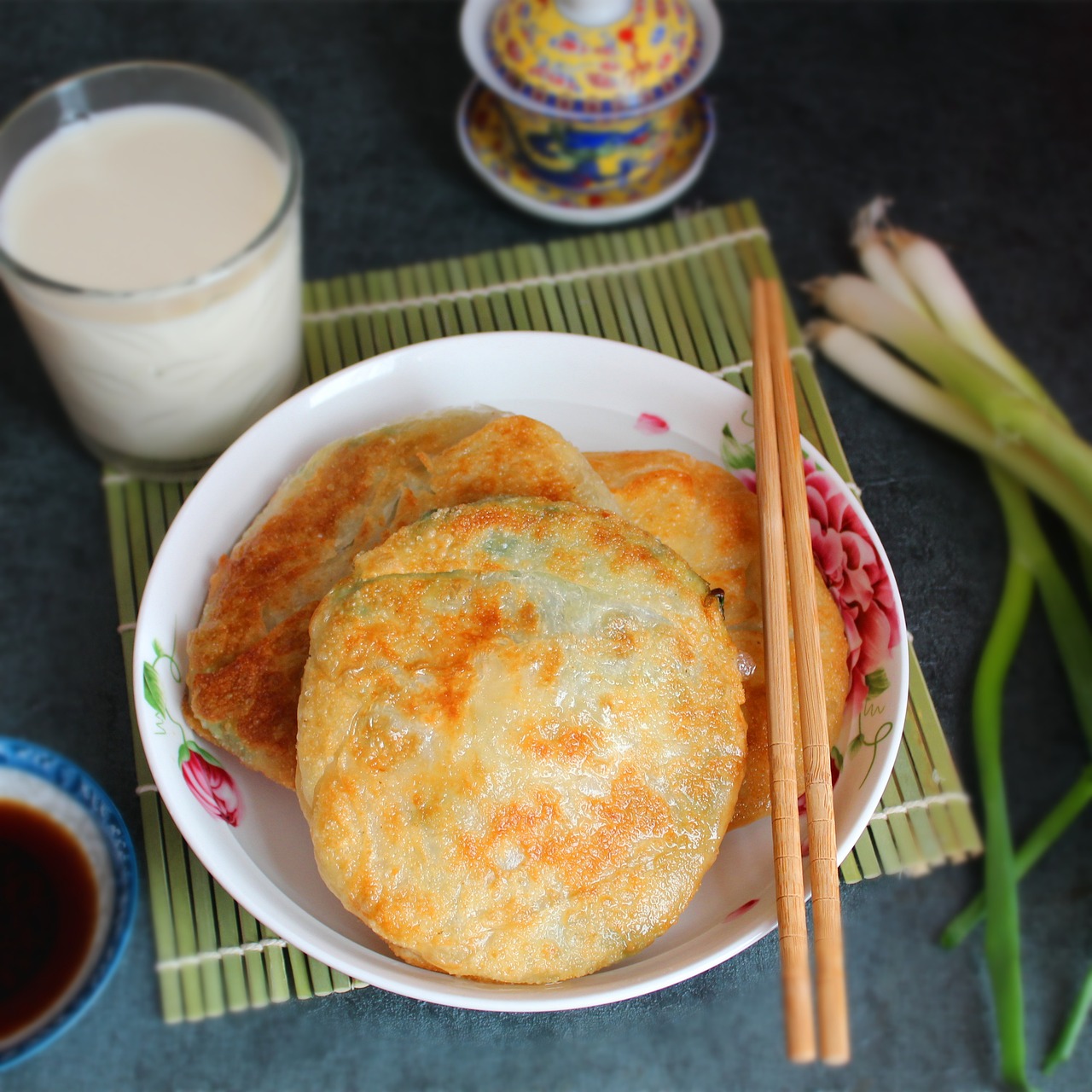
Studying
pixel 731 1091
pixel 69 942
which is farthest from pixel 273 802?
pixel 731 1091

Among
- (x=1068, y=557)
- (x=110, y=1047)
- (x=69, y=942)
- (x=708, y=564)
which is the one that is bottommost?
(x=110, y=1047)

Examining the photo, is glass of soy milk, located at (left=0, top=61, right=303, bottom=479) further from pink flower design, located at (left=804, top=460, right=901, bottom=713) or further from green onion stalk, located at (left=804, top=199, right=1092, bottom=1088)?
green onion stalk, located at (left=804, top=199, right=1092, bottom=1088)

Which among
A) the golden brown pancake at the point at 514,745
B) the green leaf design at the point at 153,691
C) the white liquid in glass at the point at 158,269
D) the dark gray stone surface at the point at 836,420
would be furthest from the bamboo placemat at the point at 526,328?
the golden brown pancake at the point at 514,745

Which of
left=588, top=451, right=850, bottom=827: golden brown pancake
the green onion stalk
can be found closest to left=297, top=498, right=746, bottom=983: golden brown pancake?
left=588, top=451, right=850, bottom=827: golden brown pancake

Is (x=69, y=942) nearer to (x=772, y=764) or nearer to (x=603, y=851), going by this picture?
(x=603, y=851)

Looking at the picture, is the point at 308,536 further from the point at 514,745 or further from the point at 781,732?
the point at 781,732

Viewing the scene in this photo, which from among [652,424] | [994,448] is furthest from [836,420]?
[652,424]
